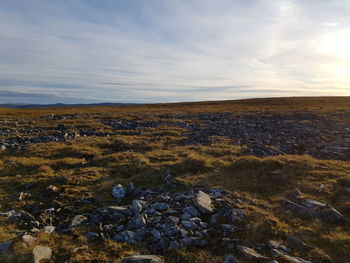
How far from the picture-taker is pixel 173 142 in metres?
24.4

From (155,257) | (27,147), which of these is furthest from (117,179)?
(27,147)

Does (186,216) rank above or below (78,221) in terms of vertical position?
above

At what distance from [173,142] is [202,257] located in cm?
1783

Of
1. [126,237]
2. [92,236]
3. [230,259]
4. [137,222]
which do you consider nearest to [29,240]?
[92,236]

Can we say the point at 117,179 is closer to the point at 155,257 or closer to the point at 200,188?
the point at 200,188

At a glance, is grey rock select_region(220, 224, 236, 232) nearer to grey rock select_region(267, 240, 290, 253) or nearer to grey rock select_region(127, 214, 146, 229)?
grey rock select_region(267, 240, 290, 253)

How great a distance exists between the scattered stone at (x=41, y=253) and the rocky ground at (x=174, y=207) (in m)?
0.03

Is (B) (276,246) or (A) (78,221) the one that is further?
(A) (78,221)

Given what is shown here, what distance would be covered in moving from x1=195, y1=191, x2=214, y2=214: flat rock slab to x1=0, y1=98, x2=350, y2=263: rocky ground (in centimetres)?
4

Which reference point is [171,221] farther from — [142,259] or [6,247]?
[6,247]

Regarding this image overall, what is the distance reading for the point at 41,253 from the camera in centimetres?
673

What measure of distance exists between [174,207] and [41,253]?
4.87m

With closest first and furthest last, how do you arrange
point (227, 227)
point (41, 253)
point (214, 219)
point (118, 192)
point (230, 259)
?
point (230, 259)
point (41, 253)
point (227, 227)
point (214, 219)
point (118, 192)

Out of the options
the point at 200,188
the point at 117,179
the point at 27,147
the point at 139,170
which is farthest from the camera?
the point at 27,147
